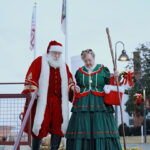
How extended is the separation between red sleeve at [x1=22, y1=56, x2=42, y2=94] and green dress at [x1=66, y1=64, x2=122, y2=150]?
750 mm

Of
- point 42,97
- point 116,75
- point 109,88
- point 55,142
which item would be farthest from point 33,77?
point 116,75

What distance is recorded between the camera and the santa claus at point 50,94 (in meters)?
5.08

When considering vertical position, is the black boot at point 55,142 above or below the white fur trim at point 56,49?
below

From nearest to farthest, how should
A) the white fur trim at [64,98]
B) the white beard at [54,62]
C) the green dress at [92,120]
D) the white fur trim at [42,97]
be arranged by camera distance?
1. the green dress at [92,120]
2. the white fur trim at [42,97]
3. the white fur trim at [64,98]
4. the white beard at [54,62]

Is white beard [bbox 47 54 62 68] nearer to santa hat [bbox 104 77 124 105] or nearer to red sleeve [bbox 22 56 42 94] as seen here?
red sleeve [bbox 22 56 42 94]

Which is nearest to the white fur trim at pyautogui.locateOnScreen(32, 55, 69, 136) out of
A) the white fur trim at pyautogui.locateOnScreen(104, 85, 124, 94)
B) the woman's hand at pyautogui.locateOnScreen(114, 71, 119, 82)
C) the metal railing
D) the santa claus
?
the santa claus

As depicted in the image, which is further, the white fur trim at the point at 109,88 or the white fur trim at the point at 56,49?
the white fur trim at the point at 56,49

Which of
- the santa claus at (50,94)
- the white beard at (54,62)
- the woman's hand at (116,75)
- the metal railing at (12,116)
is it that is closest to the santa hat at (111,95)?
the woman's hand at (116,75)

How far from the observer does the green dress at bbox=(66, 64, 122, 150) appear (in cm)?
487

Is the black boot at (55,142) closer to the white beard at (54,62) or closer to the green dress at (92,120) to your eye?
the green dress at (92,120)

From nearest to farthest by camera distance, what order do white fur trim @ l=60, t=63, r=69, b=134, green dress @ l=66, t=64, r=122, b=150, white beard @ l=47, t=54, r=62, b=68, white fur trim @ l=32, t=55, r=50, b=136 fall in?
green dress @ l=66, t=64, r=122, b=150
white fur trim @ l=32, t=55, r=50, b=136
white fur trim @ l=60, t=63, r=69, b=134
white beard @ l=47, t=54, r=62, b=68

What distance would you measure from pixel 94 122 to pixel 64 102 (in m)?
0.66

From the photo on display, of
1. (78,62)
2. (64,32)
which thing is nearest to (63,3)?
(64,32)

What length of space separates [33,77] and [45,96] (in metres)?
0.41
